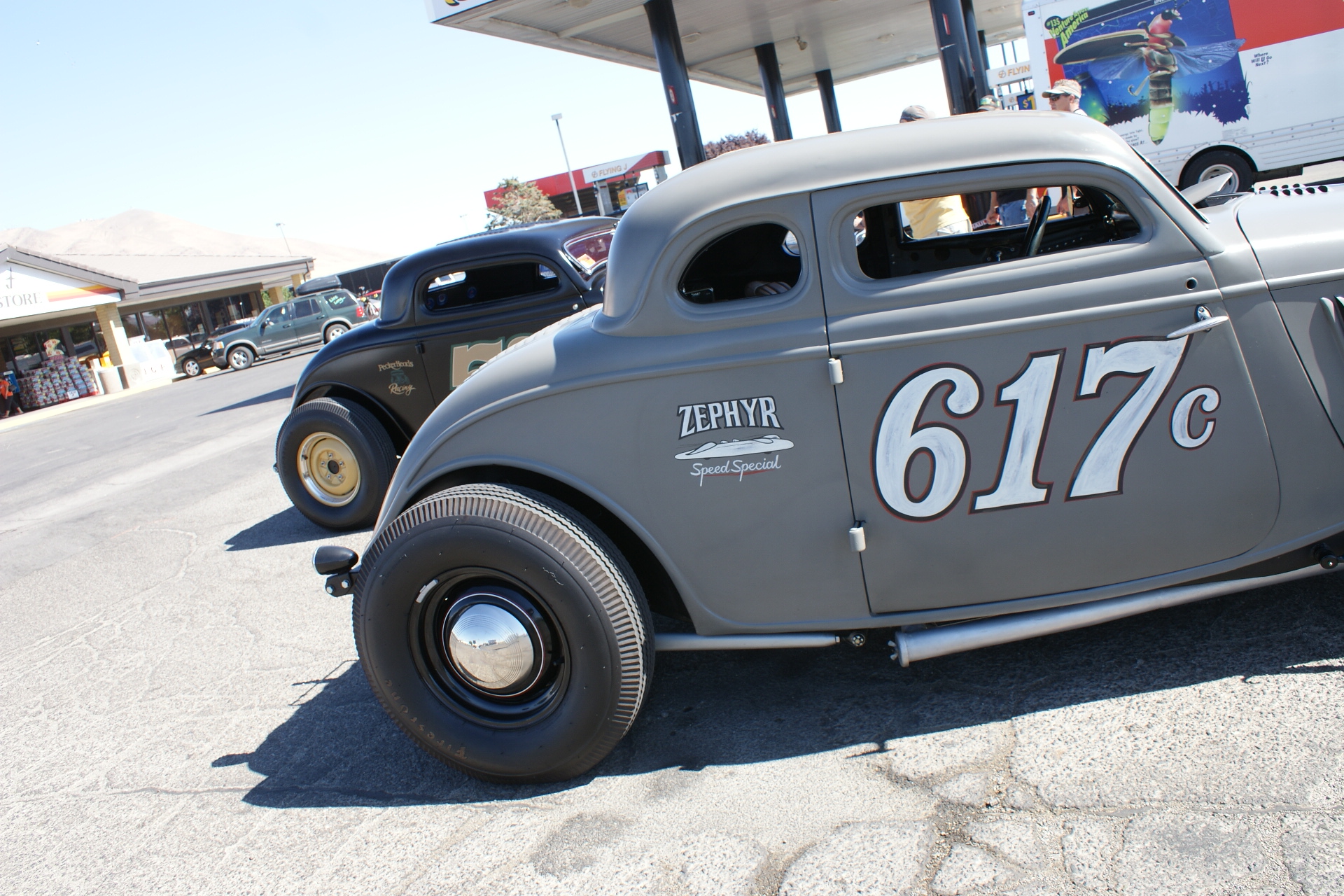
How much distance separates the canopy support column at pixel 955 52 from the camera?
12.7 m

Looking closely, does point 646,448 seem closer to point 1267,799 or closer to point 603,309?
point 603,309

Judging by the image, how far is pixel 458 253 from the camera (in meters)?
5.81

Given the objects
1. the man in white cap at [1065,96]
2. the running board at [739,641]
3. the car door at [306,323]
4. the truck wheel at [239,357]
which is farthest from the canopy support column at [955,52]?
the truck wheel at [239,357]

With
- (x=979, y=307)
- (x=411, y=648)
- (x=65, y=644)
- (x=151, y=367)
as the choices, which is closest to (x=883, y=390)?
(x=979, y=307)

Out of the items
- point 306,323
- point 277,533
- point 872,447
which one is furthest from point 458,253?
point 306,323

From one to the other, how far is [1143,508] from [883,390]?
0.81 metres

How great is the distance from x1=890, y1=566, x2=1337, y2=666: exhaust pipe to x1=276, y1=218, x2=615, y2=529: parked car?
348 centimetres

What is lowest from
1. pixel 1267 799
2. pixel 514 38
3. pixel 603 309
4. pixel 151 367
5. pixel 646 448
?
pixel 1267 799

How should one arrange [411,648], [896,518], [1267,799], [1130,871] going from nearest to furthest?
[1130,871] → [1267,799] → [896,518] → [411,648]

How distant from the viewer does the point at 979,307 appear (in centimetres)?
249

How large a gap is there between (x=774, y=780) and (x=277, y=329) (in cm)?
2619

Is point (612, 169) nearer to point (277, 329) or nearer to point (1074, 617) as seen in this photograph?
point (277, 329)

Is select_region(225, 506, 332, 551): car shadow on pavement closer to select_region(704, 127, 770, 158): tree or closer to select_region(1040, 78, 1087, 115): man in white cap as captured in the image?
select_region(1040, 78, 1087, 115): man in white cap

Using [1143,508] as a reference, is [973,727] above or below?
below
